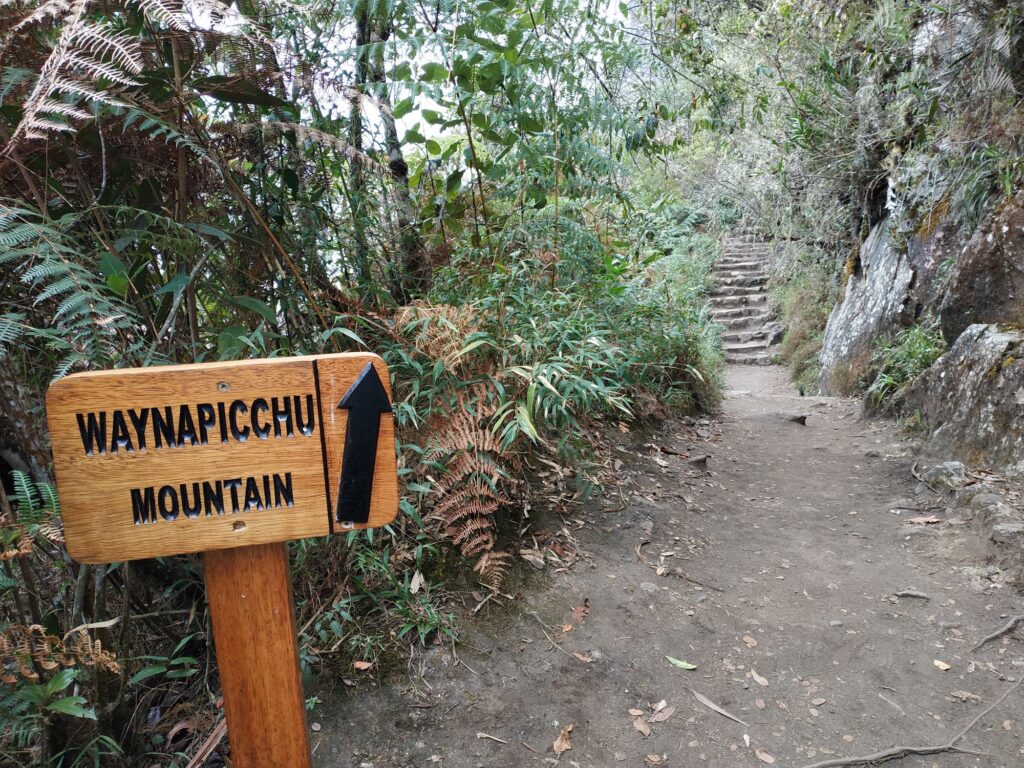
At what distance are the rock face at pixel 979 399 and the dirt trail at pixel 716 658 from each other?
81 centimetres

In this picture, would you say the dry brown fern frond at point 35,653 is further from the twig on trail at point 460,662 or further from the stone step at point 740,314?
the stone step at point 740,314

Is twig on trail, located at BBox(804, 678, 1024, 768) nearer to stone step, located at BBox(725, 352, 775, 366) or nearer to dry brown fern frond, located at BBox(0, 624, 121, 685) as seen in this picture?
dry brown fern frond, located at BBox(0, 624, 121, 685)

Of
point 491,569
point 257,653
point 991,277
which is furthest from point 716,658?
point 991,277

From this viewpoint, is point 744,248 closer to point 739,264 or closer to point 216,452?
point 739,264

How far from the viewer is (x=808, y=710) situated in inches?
87.0

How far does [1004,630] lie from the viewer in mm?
2611

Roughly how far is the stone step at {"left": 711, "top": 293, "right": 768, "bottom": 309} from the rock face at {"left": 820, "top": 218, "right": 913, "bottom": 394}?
4.85 meters

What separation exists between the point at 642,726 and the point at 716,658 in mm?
537

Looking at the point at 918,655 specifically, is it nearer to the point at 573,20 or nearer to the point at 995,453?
the point at 995,453

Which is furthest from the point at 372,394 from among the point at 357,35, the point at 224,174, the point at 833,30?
the point at 833,30

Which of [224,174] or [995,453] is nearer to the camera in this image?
[224,174]

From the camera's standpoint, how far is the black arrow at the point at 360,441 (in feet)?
3.84

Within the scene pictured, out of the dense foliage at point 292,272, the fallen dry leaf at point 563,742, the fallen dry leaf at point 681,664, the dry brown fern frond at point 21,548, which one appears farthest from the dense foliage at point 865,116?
the dry brown fern frond at point 21,548

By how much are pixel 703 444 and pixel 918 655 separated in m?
2.72
